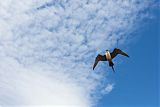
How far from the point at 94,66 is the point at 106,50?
2.83 m

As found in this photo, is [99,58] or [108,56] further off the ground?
[99,58]

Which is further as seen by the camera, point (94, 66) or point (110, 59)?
point (94, 66)

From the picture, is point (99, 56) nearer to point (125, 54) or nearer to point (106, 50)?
point (106, 50)

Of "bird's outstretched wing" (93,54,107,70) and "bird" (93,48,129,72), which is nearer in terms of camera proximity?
"bird" (93,48,129,72)

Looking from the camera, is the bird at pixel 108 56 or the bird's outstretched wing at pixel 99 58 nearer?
the bird at pixel 108 56

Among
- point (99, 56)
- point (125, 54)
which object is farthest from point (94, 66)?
point (125, 54)

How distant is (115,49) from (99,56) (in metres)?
2.39

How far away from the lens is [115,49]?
3728 centimetres

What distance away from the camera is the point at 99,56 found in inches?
1484

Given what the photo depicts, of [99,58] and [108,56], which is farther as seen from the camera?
[99,58]

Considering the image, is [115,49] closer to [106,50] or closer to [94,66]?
[106,50]

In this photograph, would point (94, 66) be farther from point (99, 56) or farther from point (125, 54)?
point (125, 54)

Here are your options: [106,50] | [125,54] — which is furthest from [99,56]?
[125,54]

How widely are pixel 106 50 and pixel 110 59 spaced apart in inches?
81.6
